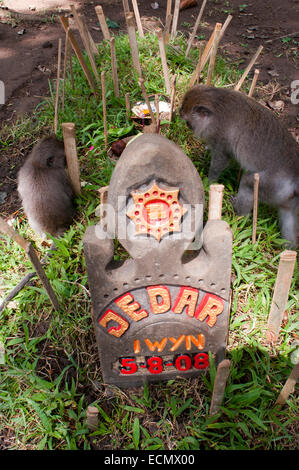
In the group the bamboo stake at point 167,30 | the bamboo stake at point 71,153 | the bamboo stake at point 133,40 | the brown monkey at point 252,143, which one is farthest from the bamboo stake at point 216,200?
the bamboo stake at point 167,30

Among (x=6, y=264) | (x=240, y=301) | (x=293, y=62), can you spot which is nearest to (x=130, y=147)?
(x=240, y=301)

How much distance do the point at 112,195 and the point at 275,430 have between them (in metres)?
1.77

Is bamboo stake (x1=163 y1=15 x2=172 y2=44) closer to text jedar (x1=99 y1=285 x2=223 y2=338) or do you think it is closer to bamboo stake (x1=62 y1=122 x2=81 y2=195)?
bamboo stake (x1=62 y1=122 x2=81 y2=195)

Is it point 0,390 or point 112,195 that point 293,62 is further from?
point 0,390

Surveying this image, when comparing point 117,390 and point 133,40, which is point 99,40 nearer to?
point 133,40

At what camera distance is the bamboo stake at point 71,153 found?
128 inches

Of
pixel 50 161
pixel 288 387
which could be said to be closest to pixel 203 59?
pixel 50 161

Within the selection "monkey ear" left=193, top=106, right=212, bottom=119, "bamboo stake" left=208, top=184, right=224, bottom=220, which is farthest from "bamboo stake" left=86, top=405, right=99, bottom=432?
"monkey ear" left=193, top=106, right=212, bottom=119

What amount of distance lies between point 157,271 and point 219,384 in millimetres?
690

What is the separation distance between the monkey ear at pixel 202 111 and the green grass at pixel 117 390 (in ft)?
2.62

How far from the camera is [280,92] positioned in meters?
5.20

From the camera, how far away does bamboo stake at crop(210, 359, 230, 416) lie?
1.88 metres

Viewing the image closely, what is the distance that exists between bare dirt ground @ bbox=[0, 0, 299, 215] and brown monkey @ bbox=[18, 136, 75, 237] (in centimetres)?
75

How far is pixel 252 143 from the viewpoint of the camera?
3.53 m
